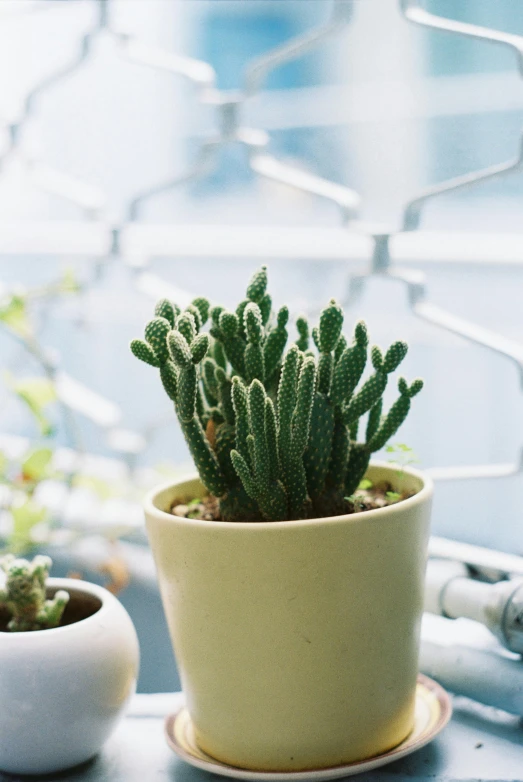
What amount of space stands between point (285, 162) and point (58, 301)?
1.09 ft

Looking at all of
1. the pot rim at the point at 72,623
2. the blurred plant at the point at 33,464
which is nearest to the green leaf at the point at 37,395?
the blurred plant at the point at 33,464

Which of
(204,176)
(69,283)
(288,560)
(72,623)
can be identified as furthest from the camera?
(69,283)

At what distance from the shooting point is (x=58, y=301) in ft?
Answer: 3.34

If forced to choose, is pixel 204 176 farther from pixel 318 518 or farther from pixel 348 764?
pixel 348 764

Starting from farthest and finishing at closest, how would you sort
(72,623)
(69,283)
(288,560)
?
(69,283)
(72,623)
(288,560)

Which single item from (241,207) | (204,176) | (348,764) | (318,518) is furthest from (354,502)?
(241,207)

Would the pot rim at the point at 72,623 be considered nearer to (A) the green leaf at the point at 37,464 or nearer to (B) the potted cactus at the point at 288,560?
(B) the potted cactus at the point at 288,560

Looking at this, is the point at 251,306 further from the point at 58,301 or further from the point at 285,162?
the point at 58,301

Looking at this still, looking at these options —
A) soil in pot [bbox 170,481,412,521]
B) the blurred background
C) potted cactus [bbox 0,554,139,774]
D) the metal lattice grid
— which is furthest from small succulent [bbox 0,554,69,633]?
the metal lattice grid

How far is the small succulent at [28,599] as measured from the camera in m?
0.58

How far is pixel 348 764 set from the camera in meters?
0.52

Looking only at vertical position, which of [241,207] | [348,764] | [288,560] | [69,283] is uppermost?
[241,207]

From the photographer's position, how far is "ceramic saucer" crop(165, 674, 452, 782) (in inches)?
20.2

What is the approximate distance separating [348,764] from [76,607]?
0.22 metres
